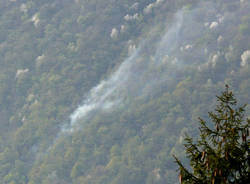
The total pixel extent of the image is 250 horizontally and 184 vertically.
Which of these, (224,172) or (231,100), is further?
(231,100)

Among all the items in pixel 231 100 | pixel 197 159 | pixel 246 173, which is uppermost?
pixel 231 100

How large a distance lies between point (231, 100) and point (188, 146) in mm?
3548

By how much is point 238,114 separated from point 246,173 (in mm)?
3085

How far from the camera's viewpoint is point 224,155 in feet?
86.8

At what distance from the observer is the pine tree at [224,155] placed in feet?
85.3

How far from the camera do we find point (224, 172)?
85.5 ft

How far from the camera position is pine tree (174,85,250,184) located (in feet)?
85.3

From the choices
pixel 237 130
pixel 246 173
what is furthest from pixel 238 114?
pixel 246 173

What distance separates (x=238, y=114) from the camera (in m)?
27.6

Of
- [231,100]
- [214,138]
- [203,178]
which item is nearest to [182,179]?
[203,178]

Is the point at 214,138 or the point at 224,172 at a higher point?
the point at 214,138

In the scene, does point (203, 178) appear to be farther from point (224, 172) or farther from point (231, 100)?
point (231, 100)

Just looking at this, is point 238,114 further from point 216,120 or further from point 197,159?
point 197,159

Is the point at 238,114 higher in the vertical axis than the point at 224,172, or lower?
higher
